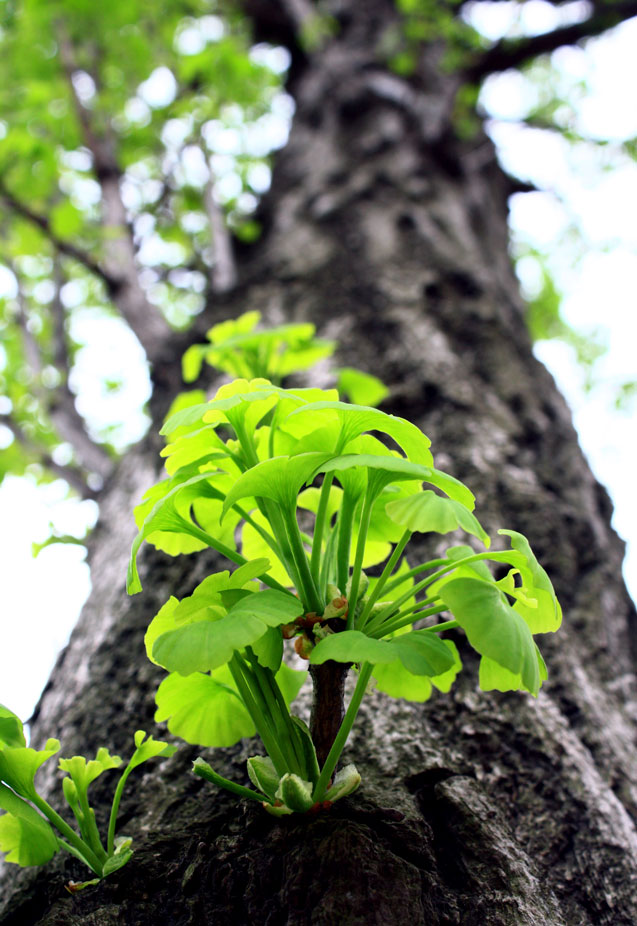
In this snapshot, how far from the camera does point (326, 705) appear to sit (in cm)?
67

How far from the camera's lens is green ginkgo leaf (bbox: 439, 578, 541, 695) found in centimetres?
53

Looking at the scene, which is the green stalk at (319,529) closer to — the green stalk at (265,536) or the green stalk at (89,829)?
the green stalk at (265,536)

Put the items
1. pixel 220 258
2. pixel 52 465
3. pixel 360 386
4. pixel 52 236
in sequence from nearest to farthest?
pixel 360 386 → pixel 52 236 → pixel 220 258 → pixel 52 465

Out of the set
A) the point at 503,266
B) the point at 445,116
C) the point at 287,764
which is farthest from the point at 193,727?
the point at 445,116

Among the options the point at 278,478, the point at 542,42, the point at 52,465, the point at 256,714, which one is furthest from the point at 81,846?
the point at 542,42

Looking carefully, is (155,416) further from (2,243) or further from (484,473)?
(2,243)

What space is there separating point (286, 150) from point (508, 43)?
1.33m

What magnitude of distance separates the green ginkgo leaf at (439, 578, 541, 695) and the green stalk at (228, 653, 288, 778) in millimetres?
221

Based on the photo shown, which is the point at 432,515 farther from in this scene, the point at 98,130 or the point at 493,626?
the point at 98,130

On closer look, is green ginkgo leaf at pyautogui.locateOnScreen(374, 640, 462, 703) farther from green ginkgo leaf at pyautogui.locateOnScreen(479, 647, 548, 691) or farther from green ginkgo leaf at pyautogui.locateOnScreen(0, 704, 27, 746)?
green ginkgo leaf at pyautogui.locateOnScreen(0, 704, 27, 746)

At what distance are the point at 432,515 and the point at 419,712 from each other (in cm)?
50

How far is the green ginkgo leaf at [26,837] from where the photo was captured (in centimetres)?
61

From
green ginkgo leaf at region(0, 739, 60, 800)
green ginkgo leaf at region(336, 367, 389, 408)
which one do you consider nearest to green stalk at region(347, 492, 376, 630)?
green ginkgo leaf at region(0, 739, 60, 800)

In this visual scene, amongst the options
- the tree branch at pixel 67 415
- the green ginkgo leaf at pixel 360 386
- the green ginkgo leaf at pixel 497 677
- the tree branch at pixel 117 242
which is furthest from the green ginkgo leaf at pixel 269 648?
the tree branch at pixel 67 415
